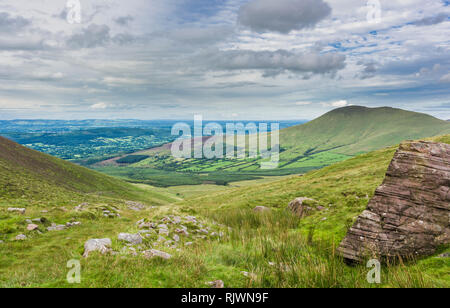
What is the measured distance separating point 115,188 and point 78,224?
3263 inches

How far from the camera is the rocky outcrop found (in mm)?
9305

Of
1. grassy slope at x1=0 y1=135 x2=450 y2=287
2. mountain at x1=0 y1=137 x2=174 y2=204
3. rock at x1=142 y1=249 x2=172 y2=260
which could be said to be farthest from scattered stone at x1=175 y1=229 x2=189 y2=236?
mountain at x1=0 y1=137 x2=174 y2=204

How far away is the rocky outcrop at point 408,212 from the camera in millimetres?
9305

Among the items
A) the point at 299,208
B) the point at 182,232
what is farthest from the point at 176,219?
Answer: the point at 299,208

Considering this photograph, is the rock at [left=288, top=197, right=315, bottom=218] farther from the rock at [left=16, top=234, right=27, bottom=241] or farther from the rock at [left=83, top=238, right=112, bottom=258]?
the rock at [left=16, top=234, right=27, bottom=241]

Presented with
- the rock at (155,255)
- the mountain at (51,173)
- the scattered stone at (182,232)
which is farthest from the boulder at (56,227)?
the mountain at (51,173)

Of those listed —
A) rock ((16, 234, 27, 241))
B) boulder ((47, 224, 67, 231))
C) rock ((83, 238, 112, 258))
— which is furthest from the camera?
boulder ((47, 224, 67, 231))

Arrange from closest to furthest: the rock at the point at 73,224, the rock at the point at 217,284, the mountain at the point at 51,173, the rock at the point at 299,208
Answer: the rock at the point at 217,284 → the rock at the point at 73,224 → the rock at the point at 299,208 → the mountain at the point at 51,173

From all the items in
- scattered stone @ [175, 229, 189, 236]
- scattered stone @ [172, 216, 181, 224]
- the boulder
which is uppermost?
scattered stone @ [172, 216, 181, 224]

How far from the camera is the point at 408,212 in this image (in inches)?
388

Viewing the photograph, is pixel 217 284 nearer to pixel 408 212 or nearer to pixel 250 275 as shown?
pixel 250 275

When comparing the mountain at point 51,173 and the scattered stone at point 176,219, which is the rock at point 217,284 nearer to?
the scattered stone at point 176,219
